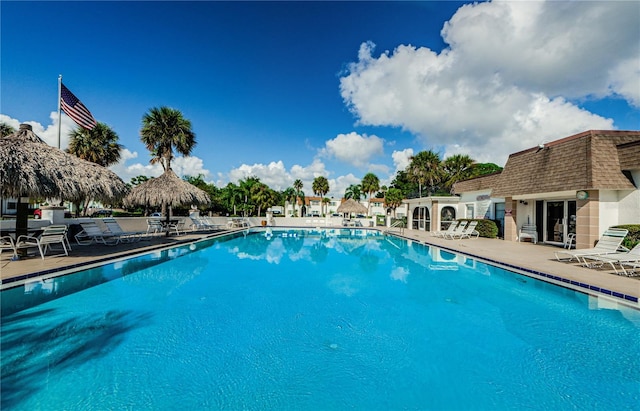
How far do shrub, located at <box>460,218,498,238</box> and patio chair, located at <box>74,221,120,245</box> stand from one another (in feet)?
63.3

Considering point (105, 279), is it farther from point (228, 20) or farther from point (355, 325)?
point (228, 20)

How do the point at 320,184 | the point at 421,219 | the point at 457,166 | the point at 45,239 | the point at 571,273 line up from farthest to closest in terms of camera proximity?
the point at 320,184, the point at 457,166, the point at 421,219, the point at 45,239, the point at 571,273

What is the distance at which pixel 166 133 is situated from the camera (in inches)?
824

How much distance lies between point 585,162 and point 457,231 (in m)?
7.23

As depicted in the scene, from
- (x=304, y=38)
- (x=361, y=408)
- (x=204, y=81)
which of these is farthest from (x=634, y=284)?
(x=204, y=81)

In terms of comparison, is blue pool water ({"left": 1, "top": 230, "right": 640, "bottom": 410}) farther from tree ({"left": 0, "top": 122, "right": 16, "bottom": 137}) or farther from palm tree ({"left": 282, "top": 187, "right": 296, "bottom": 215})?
palm tree ({"left": 282, "top": 187, "right": 296, "bottom": 215})

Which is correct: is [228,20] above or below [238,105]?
above

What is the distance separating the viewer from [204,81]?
17.1m

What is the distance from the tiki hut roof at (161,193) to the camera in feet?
50.5

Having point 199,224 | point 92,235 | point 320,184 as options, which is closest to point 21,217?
point 92,235

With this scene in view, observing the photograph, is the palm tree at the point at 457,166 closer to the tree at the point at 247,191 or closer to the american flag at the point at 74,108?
the tree at the point at 247,191

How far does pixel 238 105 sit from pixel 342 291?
18.0 metres

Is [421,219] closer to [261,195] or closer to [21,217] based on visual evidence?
[261,195]

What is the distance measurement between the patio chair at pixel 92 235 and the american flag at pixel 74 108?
4.63 meters
